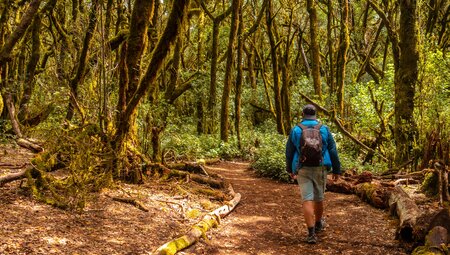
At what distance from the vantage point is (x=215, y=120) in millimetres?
24656

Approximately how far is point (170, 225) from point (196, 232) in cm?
75

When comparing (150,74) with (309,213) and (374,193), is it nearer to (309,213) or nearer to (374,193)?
(309,213)

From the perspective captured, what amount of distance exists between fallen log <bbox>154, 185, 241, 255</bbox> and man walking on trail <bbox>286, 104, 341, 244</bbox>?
1585 mm

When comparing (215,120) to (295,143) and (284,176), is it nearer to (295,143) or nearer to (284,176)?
(284,176)

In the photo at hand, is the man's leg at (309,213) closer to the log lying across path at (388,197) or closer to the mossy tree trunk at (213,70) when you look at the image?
the log lying across path at (388,197)

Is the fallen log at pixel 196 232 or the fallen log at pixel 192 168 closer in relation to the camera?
the fallen log at pixel 196 232

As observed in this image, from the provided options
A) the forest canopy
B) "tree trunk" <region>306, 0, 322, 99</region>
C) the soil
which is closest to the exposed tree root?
the soil

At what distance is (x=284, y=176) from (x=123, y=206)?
22.6ft

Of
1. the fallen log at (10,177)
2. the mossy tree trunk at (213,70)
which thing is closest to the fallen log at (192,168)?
the fallen log at (10,177)

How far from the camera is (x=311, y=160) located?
6.70 metres

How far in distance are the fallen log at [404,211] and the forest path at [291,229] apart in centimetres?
20

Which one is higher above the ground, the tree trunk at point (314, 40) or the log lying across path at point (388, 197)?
the tree trunk at point (314, 40)

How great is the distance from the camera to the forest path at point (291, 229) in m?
6.38

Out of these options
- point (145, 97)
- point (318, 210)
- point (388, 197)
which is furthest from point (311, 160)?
point (145, 97)
